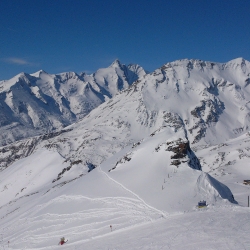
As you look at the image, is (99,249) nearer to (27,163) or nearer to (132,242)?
(132,242)

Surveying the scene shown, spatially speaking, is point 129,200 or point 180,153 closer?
point 129,200

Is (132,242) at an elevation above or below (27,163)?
below

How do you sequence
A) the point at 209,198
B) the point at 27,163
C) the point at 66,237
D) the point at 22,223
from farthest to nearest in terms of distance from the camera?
the point at 27,163 < the point at 22,223 < the point at 209,198 < the point at 66,237

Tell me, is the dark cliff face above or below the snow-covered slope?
above

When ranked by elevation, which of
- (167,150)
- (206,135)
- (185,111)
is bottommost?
(167,150)

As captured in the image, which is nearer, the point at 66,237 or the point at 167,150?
the point at 66,237

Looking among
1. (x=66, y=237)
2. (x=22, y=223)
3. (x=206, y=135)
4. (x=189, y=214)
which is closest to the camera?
(x=189, y=214)

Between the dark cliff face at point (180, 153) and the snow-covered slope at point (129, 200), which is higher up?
the dark cliff face at point (180, 153)

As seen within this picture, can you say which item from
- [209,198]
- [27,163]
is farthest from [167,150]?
[27,163]

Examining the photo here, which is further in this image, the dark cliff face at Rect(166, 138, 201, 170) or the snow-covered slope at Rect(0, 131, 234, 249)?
the dark cliff face at Rect(166, 138, 201, 170)

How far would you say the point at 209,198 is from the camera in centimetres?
3322

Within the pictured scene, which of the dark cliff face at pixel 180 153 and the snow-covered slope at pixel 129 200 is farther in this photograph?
the dark cliff face at pixel 180 153

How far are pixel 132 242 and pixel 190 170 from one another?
1896 cm

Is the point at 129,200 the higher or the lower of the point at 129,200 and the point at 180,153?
the lower
